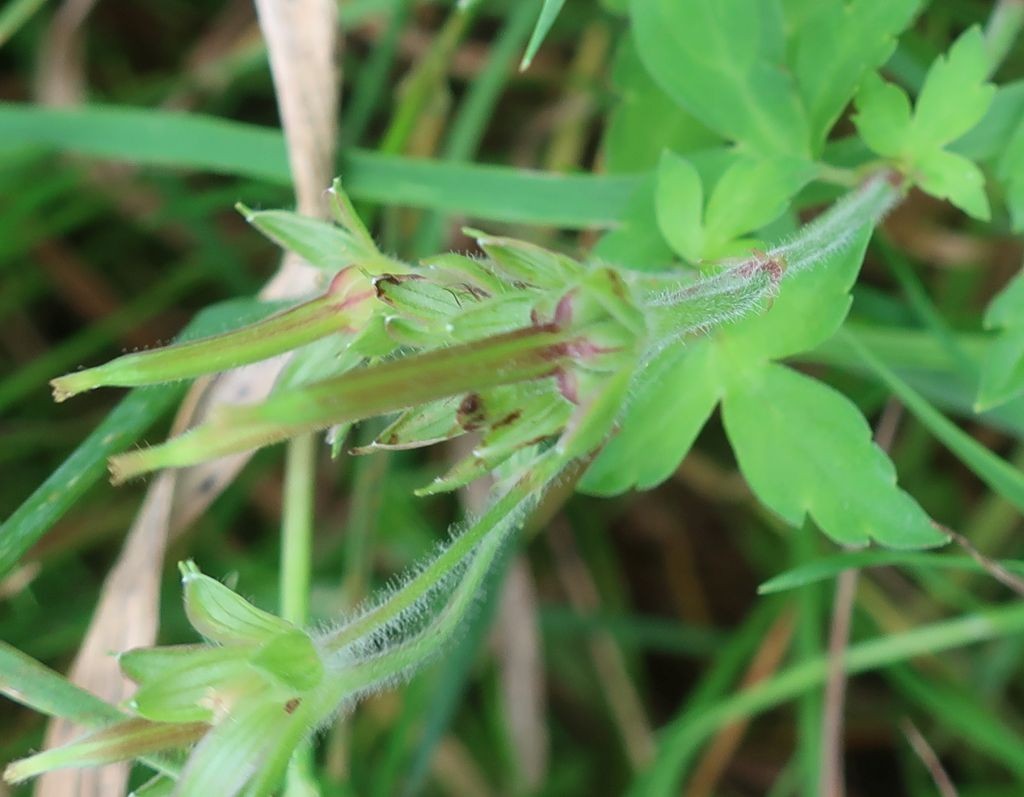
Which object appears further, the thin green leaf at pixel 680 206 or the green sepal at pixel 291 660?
the thin green leaf at pixel 680 206

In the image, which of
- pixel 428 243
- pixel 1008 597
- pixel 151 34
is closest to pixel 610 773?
pixel 1008 597

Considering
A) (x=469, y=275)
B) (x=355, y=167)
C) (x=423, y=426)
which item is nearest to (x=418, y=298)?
(x=469, y=275)

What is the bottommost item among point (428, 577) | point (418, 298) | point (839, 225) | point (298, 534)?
point (298, 534)

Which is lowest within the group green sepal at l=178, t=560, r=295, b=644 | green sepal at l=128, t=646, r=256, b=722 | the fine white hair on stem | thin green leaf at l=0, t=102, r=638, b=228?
green sepal at l=128, t=646, r=256, b=722

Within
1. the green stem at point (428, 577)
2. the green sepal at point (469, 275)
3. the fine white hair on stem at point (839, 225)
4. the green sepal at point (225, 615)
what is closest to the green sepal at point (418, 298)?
the green sepal at point (469, 275)

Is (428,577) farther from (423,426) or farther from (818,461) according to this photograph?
(818,461)

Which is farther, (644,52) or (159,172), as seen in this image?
(159,172)

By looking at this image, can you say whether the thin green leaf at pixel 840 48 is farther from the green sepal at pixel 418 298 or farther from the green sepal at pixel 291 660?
the green sepal at pixel 291 660

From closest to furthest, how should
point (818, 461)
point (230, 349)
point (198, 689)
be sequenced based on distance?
1. point (230, 349)
2. point (198, 689)
3. point (818, 461)

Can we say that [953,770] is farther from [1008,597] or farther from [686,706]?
[686,706]

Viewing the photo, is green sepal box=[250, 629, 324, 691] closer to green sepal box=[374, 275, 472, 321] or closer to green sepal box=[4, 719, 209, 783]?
green sepal box=[4, 719, 209, 783]

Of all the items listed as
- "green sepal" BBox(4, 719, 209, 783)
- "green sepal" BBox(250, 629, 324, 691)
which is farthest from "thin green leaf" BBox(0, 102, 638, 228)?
"green sepal" BBox(4, 719, 209, 783)
